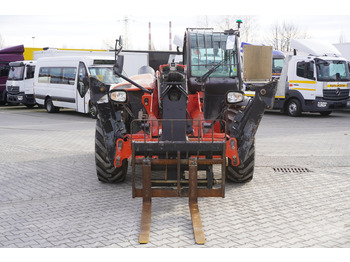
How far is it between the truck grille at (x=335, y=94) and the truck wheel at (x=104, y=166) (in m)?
13.1

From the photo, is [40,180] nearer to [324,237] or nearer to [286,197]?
[286,197]

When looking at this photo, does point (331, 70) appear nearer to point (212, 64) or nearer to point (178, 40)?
point (178, 40)

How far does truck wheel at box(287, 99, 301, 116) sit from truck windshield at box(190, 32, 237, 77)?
12.0 meters

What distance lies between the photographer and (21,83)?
24.4m

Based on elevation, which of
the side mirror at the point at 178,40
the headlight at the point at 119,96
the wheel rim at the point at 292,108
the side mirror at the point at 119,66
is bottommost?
the wheel rim at the point at 292,108

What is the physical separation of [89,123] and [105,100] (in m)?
10.7

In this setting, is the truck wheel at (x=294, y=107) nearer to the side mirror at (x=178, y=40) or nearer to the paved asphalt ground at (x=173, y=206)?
the side mirror at (x=178, y=40)

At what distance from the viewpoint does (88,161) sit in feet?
32.0

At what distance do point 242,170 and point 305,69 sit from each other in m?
12.6

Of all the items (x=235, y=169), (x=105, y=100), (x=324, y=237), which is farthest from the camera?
(x=235, y=169)

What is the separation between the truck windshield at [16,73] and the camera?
24516mm

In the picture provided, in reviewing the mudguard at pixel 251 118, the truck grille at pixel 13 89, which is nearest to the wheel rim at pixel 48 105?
the truck grille at pixel 13 89

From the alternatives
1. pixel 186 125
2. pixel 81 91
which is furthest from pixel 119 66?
pixel 81 91
